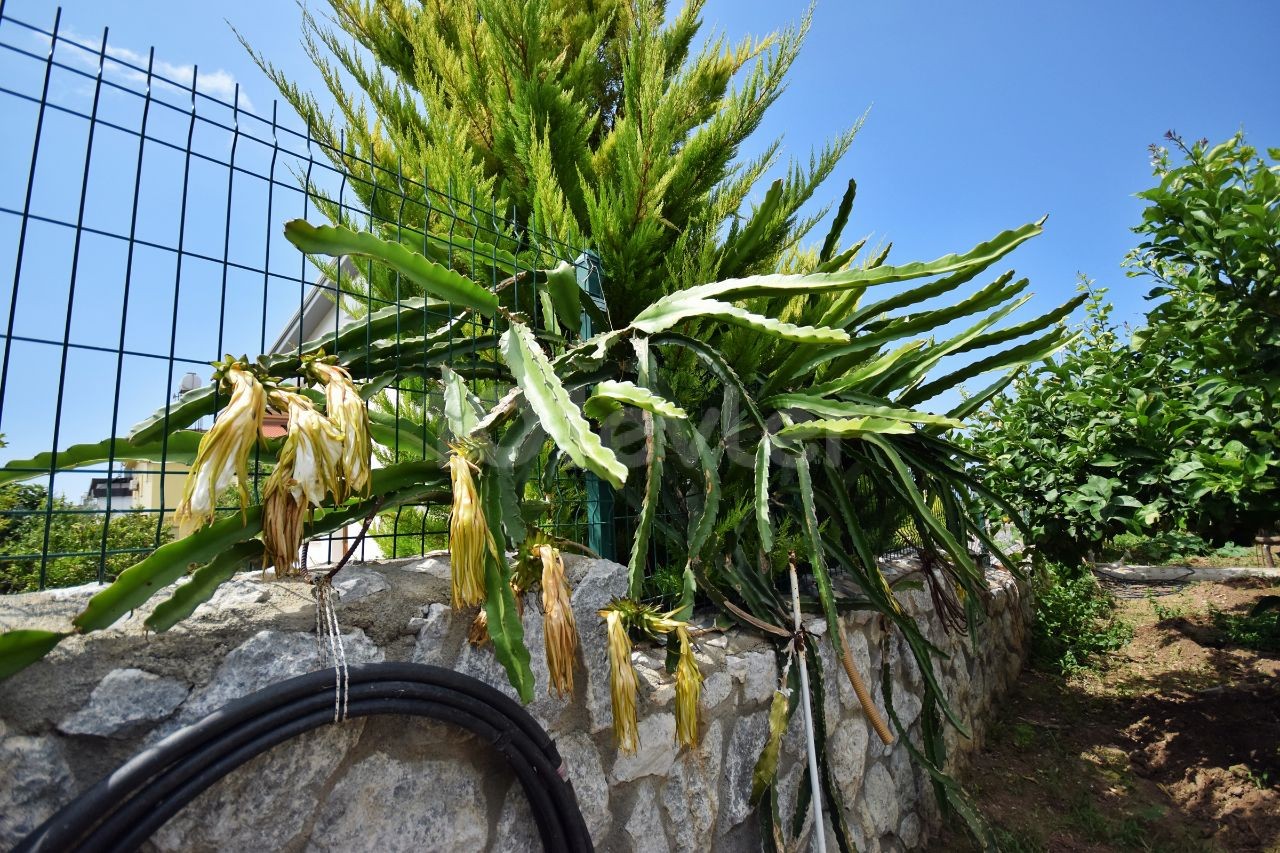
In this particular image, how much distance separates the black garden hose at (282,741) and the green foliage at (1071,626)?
395 centimetres

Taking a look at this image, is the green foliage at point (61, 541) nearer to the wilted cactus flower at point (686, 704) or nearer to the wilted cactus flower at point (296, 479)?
the wilted cactus flower at point (296, 479)

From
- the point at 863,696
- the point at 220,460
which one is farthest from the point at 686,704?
the point at 220,460

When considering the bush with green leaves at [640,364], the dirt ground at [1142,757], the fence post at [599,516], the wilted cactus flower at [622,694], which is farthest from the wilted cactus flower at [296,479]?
the dirt ground at [1142,757]

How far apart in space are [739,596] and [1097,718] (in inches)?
103

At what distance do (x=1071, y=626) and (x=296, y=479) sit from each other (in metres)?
5.17

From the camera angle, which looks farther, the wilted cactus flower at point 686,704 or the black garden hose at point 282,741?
the wilted cactus flower at point 686,704

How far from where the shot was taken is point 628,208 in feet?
7.37

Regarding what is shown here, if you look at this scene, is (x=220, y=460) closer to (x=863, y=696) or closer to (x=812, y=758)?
(x=812, y=758)

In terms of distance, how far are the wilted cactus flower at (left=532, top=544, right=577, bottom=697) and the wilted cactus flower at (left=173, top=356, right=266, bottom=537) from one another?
0.54 m

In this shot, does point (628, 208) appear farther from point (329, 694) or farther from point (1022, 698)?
point (1022, 698)

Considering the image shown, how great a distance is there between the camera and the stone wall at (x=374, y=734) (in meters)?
0.91

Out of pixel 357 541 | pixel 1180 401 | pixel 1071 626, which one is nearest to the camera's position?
pixel 357 541

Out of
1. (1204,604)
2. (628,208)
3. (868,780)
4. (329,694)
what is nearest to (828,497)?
(868,780)

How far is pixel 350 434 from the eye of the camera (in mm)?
1063
